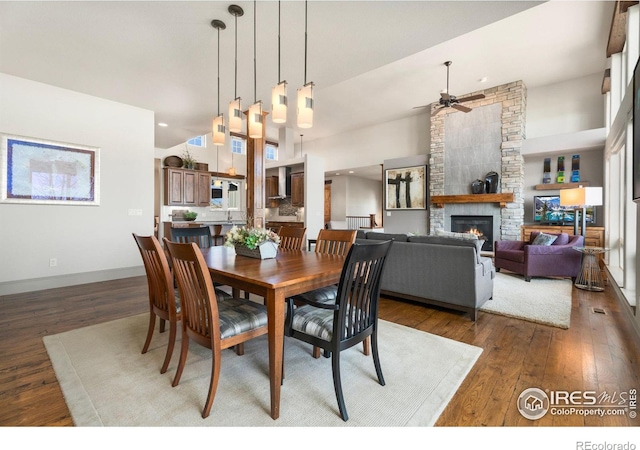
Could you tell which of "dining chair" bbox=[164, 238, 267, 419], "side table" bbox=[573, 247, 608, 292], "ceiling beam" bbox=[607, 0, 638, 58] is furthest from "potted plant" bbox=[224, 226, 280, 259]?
"ceiling beam" bbox=[607, 0, 638, 58]

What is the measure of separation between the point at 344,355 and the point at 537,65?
6667 mm

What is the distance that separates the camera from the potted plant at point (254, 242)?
7.34 ft

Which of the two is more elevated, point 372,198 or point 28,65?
point 28,65

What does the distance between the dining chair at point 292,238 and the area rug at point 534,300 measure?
2.14m

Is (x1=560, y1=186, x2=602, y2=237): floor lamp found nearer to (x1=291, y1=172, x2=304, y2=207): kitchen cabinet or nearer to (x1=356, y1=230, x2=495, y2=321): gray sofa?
(x1=356, y1=230, x2=495, y2=321): gray sofa

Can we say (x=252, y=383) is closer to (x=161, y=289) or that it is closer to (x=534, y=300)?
(x=161, y=289)

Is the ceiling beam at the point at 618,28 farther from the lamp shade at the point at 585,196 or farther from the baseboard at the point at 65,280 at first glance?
the baseboard at the point at 65,280

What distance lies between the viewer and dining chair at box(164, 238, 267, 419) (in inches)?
58.6

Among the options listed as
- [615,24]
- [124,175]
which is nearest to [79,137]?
[124,175]

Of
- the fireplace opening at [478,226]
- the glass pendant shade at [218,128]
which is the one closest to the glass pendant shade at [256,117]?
the glass pendant shade at [218,128]

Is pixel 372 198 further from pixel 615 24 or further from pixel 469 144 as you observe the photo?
pixel 615 24

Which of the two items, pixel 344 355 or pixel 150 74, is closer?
pixel 344 355

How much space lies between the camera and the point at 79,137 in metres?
4.28
